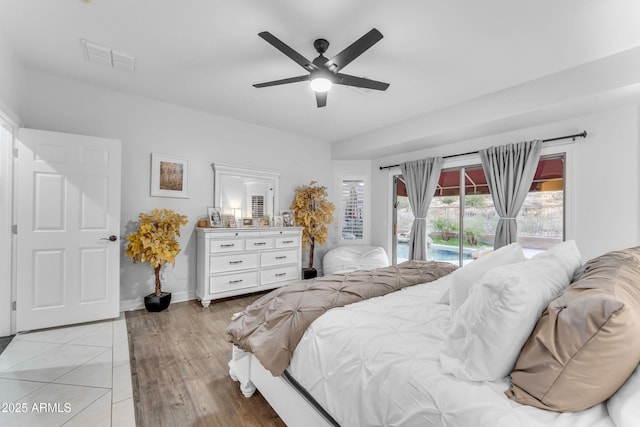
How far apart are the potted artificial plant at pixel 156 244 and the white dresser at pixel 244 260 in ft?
1.25

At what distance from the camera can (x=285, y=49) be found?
6.87ft

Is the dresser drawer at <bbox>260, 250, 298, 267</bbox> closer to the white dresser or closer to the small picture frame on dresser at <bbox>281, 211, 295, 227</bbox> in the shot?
the white dresser

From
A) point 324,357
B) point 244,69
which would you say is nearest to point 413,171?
point 244,69

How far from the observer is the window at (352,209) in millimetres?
5449

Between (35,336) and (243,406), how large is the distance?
2346 mm

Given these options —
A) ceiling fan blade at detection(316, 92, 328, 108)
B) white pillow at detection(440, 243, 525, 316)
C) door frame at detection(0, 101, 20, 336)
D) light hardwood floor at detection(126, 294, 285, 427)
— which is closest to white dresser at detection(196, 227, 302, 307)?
light hardwood floor at detection(126, 294, 285, 427)

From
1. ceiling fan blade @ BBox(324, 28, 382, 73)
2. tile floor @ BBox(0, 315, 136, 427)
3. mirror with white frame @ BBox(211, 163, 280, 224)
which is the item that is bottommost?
tile floor @ BBox(0, 315, 136, 427)

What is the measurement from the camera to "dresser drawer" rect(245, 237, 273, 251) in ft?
13.0

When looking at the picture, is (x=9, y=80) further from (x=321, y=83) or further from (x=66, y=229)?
(x=321, y=83)

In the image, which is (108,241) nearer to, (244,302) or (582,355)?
(244,302)

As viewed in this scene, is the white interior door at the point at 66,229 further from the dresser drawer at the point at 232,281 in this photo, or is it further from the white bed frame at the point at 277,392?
the white bed frame at the point at 277,392

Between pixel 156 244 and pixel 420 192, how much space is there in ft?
12.4

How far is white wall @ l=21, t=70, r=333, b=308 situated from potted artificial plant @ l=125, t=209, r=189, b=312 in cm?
27

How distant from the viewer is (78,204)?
297 cm
